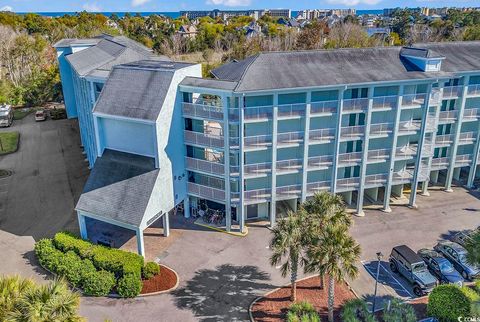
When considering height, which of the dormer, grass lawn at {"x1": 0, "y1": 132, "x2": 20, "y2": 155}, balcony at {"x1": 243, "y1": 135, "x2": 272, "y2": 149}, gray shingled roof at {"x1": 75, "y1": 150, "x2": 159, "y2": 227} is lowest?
grass lawn at {"x1": 0, "y1": 132, "x2": 20, "y2": 155}

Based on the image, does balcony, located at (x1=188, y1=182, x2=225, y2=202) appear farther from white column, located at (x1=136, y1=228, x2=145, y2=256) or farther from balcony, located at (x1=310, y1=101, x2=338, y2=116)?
balcony, located at (x1=310, y1=101, x2=338, y2=116)

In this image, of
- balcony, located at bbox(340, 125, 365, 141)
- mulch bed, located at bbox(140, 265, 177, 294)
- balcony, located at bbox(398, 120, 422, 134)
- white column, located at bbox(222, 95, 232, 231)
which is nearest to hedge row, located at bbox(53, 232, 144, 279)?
mulch bed, located at bbox(140, 265, 177, 294)

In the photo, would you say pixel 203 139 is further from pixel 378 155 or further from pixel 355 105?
pixel 378 155

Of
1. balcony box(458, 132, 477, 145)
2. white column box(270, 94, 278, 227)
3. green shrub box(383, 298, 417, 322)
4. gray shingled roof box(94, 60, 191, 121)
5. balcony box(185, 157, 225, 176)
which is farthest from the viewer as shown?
balcony box(458, 132, 477, 145)

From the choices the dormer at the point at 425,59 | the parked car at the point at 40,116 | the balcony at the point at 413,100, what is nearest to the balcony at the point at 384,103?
the balcony at the point at 413,100

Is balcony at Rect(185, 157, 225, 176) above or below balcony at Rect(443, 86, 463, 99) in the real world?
below

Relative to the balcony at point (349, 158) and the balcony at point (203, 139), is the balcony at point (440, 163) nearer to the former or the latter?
the balcony at point (349, 158)

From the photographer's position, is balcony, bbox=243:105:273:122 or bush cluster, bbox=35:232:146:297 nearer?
bush cluster, bbox=35:232:146:297
